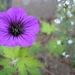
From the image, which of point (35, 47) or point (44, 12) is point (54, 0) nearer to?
point (44, 12)

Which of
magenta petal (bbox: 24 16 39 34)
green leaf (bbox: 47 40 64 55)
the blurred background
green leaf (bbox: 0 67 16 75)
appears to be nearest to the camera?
green leaf (bbox: 0 67 16 75)

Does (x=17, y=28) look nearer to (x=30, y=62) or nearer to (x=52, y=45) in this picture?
(x=30, y=62)

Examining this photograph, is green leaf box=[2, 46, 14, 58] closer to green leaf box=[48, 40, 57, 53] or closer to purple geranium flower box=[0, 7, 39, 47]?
purple geranium flower box=[0, 7, 39, 47]

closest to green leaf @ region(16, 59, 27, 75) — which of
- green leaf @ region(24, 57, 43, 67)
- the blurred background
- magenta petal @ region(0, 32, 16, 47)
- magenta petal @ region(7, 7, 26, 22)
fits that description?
green leaf @ region(24, 57, 43, 67)

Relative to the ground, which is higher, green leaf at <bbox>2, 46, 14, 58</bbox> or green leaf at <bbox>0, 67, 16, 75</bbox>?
green leaf at <bbox>2, 46, 14, 58</bbox>

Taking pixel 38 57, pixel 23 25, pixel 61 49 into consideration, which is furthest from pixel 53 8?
pixel 23 25

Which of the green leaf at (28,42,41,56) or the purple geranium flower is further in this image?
the green leaf at (28,42,41,56)

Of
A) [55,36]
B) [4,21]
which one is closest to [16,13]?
[4,21]
